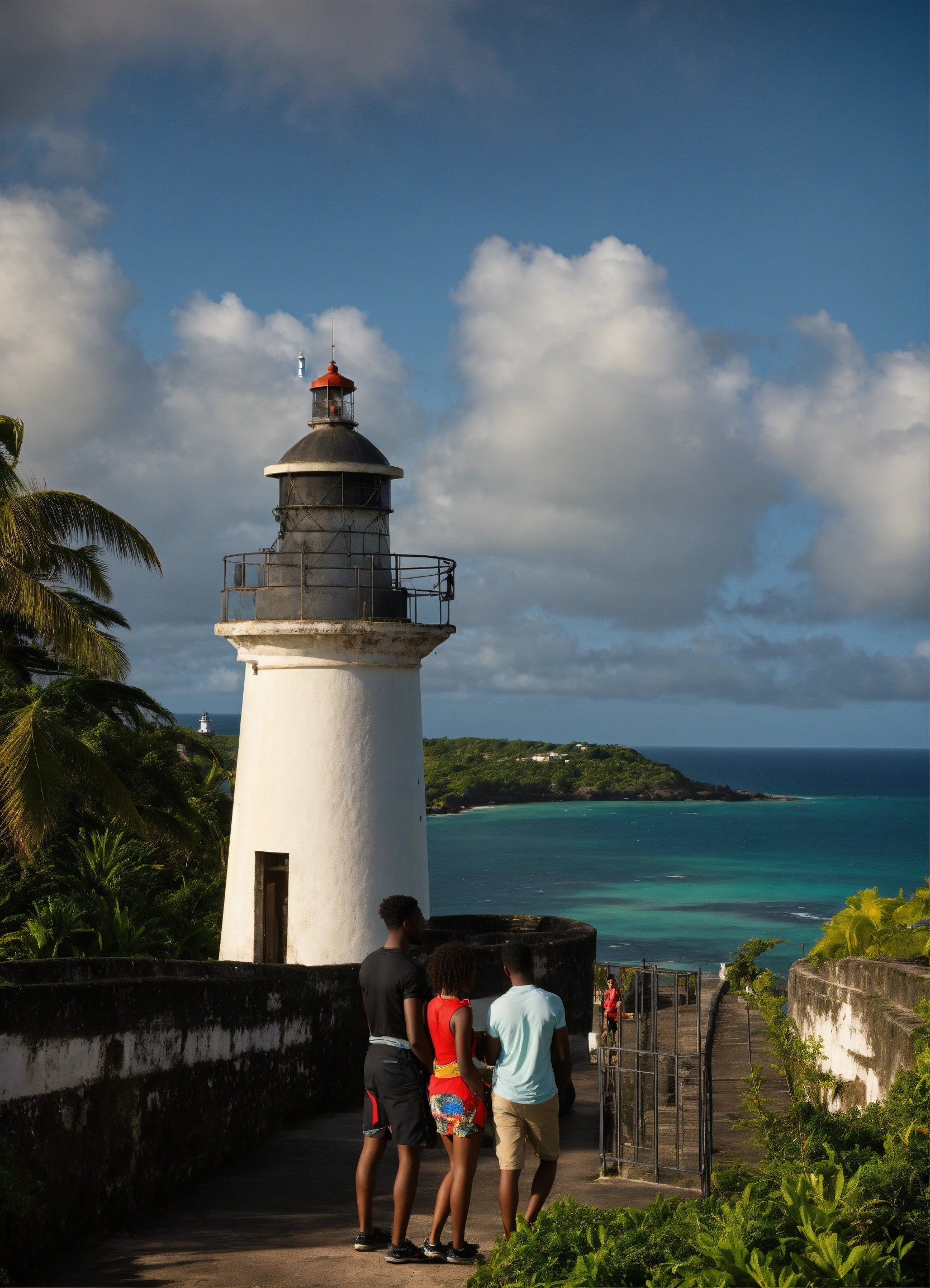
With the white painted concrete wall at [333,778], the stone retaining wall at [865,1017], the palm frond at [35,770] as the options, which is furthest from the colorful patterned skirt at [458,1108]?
the palm frond at [35,770]

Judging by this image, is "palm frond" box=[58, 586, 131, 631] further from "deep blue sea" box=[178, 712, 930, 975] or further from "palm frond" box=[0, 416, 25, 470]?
"deep blue sea" box=[178, 712, 930, 975]

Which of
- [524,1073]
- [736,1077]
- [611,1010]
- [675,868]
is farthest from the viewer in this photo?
[675,868]

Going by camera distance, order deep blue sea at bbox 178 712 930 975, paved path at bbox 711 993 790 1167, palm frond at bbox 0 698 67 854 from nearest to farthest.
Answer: paved path at bbox 711 993 790 1167 < palm frond at bbox 0 698 67 854 < deep blue sea at bbox 178 712 930 975

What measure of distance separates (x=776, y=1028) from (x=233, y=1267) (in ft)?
13.1

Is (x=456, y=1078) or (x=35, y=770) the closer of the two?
(x=456, y=1078)

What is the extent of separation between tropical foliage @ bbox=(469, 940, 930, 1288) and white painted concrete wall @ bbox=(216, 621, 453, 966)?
783cm

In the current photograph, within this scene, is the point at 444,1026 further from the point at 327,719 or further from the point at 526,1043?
the point at 327,719

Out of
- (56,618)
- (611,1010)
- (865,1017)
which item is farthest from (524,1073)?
(56,618)

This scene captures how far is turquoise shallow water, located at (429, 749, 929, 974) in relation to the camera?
2601 inches

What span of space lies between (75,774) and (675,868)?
82183 millimetres

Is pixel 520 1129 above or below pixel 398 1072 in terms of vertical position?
below

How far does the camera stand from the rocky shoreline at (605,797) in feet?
461

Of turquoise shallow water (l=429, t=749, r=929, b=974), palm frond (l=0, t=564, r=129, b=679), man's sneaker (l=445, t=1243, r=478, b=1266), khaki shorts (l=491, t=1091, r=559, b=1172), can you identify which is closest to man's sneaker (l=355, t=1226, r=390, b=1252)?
man's sneaker (l=445, t=1243, r=478, b=1266)

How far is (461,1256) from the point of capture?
609 cm
